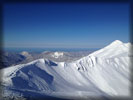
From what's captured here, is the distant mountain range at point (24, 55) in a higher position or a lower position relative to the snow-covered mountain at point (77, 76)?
higher

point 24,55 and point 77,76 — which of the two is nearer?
point 24,55

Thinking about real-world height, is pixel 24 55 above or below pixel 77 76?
above

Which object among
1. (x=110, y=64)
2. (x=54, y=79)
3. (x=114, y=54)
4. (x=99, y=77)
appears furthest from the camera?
(x=114, y=54)

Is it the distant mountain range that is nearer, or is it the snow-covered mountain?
the distant mountain range

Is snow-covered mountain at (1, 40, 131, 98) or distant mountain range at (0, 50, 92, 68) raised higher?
distant mountain range at (0, 50, 92, 68)

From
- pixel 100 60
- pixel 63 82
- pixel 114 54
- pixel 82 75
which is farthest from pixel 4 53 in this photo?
pixel 114 54

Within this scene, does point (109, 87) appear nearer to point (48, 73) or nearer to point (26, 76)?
point (48, 73)

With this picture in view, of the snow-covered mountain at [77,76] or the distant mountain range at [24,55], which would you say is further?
the snow-covered mountain at [77,76]

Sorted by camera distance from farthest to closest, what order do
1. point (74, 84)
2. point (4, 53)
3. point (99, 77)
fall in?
point (99, 77) → point (74, 84) → point (4, 53)
